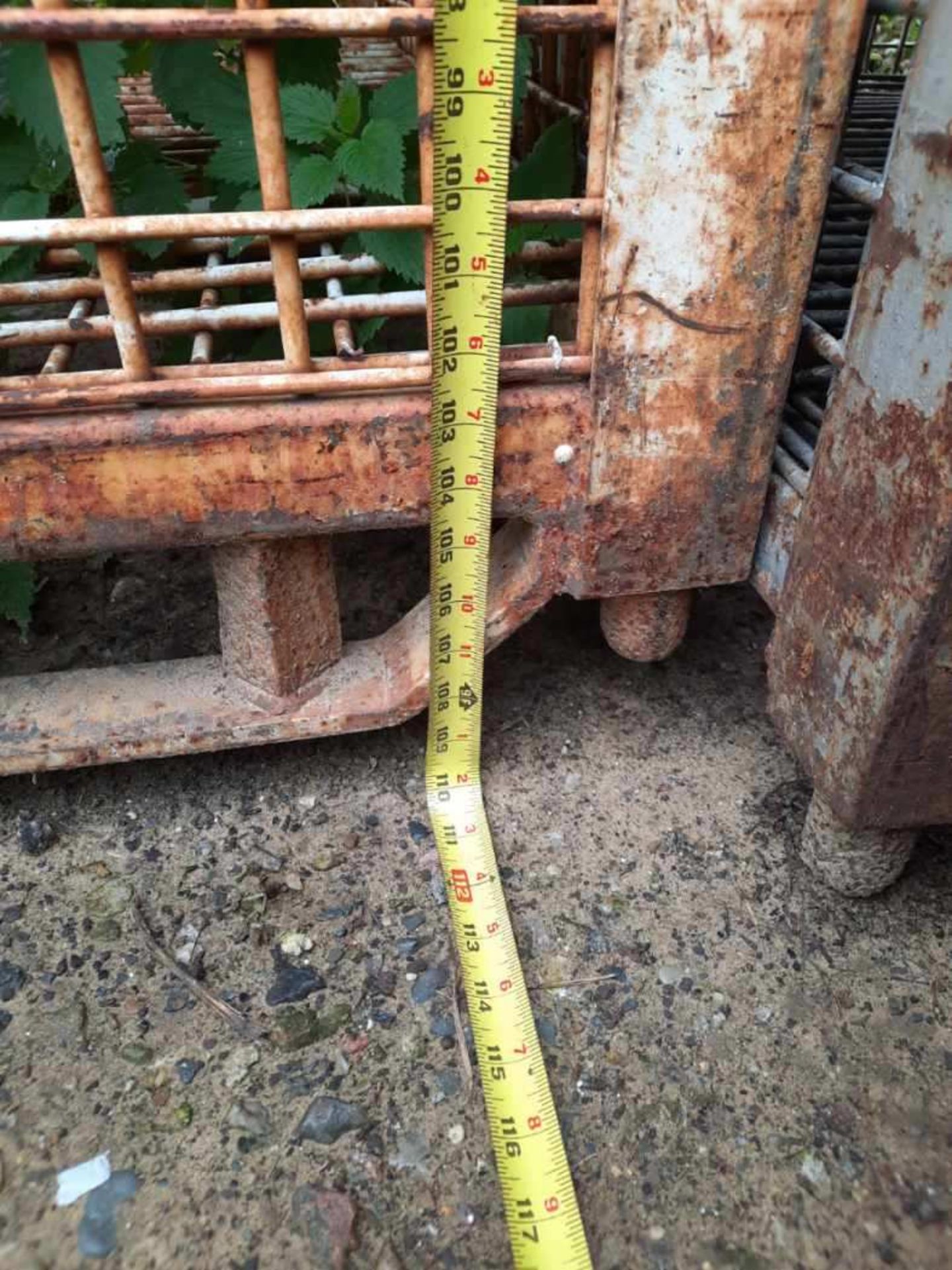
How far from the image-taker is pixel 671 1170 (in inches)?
52.1

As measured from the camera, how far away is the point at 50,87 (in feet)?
4.50

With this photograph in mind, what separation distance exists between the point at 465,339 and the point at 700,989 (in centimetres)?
103

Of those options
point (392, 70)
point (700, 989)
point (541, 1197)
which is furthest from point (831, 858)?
point (392, 70)

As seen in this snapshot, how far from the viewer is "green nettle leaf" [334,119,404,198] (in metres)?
1.52

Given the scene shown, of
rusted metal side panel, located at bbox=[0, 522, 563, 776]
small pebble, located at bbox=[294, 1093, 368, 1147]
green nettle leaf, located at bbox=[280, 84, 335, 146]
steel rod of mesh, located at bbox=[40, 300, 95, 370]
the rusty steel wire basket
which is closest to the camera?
the rusty steel wire basket

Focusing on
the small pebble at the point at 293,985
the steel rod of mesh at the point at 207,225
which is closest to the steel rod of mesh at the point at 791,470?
the steel rod of mesh at the point at 207,225

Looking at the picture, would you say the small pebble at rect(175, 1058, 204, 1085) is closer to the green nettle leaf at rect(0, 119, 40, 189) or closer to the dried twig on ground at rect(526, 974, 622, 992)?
the dried twig on ground at rect(526, 974, 622, 992)

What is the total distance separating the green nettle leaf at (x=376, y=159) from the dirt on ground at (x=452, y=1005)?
0.99 meters

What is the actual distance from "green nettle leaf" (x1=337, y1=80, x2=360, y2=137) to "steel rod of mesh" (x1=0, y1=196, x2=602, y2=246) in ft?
1.18

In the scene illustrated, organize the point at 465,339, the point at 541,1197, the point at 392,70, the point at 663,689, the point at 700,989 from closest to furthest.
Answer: the point at 541,1197
the point at 465,339
the point at 700,989
the point at 663,689
the point at 392,70

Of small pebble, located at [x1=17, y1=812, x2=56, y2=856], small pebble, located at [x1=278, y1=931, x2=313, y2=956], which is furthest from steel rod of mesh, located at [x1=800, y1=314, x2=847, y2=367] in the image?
small pebble, located at [x1=17, y1=812, x2=56, y2=856]

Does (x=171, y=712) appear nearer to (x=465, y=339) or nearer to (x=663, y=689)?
(x=465, y=339)

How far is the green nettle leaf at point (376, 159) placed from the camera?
1.52 meters

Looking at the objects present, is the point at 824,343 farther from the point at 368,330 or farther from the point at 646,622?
the point at 368,330
